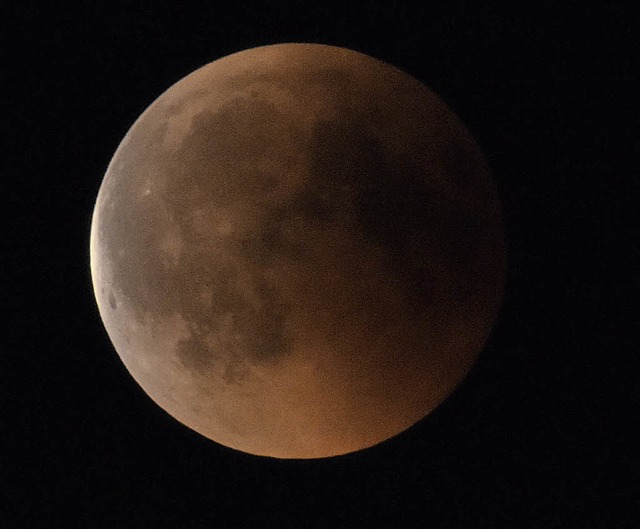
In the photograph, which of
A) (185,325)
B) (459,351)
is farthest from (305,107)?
(459,351)

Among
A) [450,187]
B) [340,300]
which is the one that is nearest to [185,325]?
[340,300]

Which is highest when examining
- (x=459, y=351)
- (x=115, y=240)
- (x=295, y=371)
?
(x=115, y=240)

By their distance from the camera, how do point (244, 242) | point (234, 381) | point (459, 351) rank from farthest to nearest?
point (459, 351) < point (234, 381) < point (244, 242)

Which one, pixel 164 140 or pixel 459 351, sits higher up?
pixel 164 140

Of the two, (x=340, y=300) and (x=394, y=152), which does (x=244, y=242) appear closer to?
(x=340, y=300)

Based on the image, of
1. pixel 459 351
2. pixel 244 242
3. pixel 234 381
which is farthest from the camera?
pixel 459 351

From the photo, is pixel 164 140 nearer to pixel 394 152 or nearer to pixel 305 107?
pixel 305 107

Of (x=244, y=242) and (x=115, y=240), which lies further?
(x=115, y=240)
